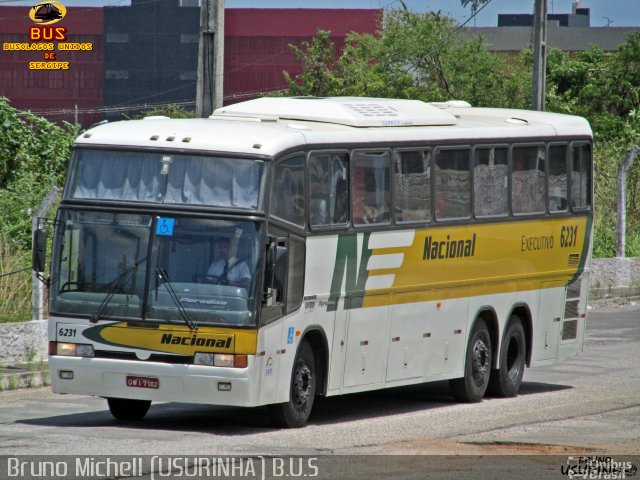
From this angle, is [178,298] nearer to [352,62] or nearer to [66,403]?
[66,403]

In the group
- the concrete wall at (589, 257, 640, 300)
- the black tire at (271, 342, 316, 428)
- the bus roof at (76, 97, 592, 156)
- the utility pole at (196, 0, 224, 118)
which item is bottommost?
the concrete wall at (589, 257, 640, 300)

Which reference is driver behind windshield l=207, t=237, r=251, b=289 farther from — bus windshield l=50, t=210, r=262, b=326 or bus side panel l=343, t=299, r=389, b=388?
bus side panel l=343, t=299, r=389, b=388

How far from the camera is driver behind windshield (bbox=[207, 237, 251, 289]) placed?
44.8ft

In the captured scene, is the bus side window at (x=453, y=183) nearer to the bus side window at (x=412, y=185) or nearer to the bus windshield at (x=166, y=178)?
the bus side window at (x=412, y=185)

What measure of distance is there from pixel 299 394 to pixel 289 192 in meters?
2.07

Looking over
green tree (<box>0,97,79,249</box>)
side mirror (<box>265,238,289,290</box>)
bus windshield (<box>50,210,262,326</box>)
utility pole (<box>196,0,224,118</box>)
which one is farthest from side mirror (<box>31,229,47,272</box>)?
green tree (<box>0,97,79,249</box>)

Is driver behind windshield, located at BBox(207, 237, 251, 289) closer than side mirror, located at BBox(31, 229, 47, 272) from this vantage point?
Yes

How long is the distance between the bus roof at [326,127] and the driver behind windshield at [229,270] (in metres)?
1.07

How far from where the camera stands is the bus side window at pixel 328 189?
1488 centimetres

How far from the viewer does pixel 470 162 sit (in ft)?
57.9

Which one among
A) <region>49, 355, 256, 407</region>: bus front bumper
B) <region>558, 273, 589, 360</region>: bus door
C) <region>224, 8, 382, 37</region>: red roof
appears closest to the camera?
<region>49, 355, 256, 407</region>: bus front bumper

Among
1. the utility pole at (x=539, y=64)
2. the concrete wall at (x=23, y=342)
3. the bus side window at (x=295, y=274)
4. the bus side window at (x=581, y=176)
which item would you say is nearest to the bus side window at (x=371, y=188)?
the bus side window at (x=295, y=274)

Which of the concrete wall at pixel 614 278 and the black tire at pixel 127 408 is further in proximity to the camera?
the concrete wall at pixel 614 278

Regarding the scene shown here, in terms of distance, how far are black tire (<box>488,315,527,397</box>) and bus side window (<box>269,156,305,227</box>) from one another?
501 cm
